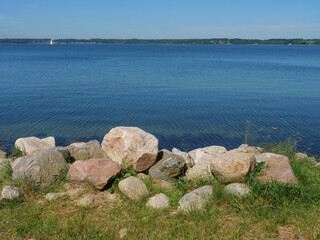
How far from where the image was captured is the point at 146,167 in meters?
8.85

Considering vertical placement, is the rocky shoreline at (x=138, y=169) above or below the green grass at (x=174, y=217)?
above

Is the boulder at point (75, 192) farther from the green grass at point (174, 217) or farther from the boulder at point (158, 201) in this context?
the boulder at point (158, 201)

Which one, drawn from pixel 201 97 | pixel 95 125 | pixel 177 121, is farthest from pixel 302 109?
pixel 95 125

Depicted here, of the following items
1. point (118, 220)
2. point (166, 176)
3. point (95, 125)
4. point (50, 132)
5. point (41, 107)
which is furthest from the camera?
point (41, 107)

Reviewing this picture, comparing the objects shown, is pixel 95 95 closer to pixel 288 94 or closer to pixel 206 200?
pixel 288 94

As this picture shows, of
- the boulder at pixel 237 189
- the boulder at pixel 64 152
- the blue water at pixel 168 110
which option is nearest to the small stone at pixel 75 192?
the boulder at pixel 64 152

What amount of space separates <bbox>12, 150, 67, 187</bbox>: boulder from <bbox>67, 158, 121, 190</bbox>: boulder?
0.44 meters

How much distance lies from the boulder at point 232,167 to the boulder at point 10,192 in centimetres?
467

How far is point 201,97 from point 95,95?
992 cm

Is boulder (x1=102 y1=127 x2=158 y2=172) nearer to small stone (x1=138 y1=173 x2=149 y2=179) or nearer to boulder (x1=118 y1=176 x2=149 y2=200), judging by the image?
small stone (x1=138 y1=173 x2=149 y2=179)

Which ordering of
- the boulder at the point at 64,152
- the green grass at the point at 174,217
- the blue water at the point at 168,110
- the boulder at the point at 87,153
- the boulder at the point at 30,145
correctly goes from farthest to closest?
the blue water at the point at 168,110, the boulder at the point at 30,145, the boulder at the point at 87,153, the boulder at the point at 64,152, the green grass at the point at 174,217

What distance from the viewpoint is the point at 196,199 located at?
7012 millimetres

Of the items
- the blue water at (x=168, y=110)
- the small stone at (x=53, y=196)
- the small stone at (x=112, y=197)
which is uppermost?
the small stone at (x=53, y=196)

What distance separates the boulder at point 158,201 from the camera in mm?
7078
